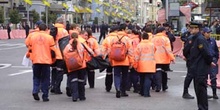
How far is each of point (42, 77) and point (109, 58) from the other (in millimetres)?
1870

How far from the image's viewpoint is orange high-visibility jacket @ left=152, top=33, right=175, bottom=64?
13.5m

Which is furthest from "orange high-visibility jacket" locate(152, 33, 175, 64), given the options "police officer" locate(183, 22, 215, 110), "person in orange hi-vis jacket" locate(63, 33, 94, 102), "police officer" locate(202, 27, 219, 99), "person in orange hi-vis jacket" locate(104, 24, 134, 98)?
"police officer" locate(183, 22, 215, 110)

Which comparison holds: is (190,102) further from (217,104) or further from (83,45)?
(83,45)

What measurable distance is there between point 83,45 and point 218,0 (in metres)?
30.8

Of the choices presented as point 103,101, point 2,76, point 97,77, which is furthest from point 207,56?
point 2,76

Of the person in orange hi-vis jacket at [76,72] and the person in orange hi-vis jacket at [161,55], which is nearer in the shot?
the person in orange hi-vis jacket at [76,72]

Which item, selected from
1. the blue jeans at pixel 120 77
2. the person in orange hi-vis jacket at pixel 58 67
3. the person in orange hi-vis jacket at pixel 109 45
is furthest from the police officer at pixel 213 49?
the person in orange hi-vis jacket at pixel 58 67

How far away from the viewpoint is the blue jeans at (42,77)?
37.9ft

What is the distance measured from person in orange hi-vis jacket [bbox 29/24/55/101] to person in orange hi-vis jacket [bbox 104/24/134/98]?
5.65 ft

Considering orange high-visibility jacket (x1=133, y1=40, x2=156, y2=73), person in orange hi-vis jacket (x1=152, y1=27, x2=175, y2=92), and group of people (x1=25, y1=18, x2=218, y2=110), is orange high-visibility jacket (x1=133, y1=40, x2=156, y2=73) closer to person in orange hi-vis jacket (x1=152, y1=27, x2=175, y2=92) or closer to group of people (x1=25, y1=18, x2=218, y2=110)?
group of people (x1=25, y1=18, x2=218, y2=110)

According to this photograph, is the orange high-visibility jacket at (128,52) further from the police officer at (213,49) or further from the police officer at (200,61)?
the police officer at (200,61)

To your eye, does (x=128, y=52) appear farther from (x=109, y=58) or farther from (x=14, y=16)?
(x=14, y=16)

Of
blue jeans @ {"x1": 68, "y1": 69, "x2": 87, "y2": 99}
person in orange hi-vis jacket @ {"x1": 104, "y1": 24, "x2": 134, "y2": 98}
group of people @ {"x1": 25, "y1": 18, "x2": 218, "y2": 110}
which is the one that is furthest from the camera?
person in orange hi-vis jacket @ {"x1": 104, "y1": 24, "x2": 134, "y2": 98}

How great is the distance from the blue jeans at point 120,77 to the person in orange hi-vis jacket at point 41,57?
1.82 metres
